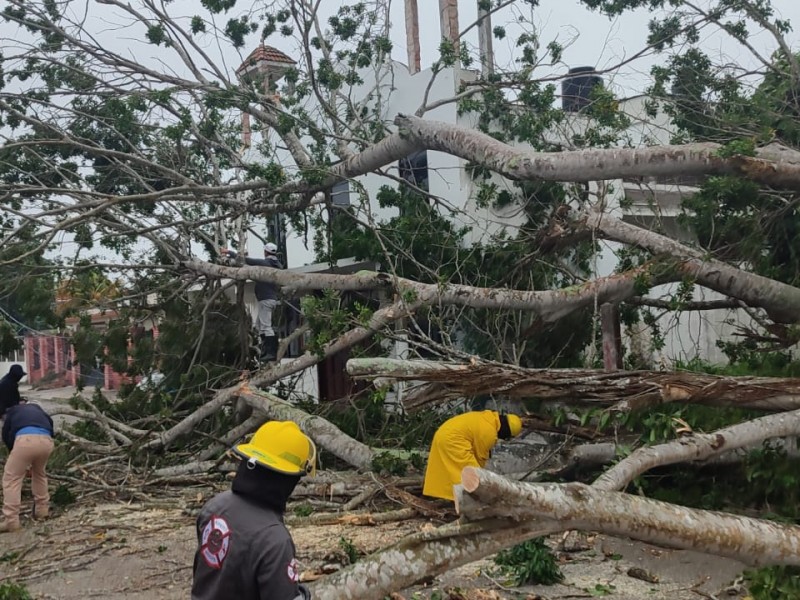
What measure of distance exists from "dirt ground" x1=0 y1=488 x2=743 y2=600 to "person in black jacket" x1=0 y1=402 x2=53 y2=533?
0.19 meters

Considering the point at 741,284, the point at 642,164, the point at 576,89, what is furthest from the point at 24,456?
the point at 576,89

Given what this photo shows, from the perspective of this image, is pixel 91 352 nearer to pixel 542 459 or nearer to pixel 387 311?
pixel 387 311

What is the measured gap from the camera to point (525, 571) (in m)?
4.80

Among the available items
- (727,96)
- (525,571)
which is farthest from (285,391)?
(727,96)

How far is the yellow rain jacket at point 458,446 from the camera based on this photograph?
19.9 ft

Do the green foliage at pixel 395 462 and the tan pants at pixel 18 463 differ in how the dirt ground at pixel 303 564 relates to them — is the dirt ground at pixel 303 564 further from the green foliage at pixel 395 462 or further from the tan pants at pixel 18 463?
the green foliage at pixel 395 462

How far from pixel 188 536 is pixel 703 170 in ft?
16.0

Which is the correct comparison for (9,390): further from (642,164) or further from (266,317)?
(642,164)

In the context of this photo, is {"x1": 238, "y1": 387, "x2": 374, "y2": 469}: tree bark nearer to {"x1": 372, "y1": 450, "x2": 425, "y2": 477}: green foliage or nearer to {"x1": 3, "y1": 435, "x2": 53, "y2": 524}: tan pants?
{"x1": 372, "y1": 450, "x2": 425, "y2": 477}: green foliage

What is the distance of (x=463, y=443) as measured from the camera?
6.11 meters

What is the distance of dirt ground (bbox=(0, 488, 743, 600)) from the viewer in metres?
4.80

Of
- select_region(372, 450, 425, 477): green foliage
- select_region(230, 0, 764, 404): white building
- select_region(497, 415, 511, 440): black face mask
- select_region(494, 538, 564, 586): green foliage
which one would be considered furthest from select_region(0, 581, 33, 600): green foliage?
select_region(230, 0, 764, 404): white building

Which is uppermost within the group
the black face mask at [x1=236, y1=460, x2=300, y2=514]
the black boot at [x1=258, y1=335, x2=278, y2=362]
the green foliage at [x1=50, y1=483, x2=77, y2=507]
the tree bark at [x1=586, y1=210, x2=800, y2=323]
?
the tree bark at [x1=586, y1=210, x2=800, y2=323]

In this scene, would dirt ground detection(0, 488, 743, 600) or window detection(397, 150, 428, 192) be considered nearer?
dirt ground detection(0, 488, 743, 600)
